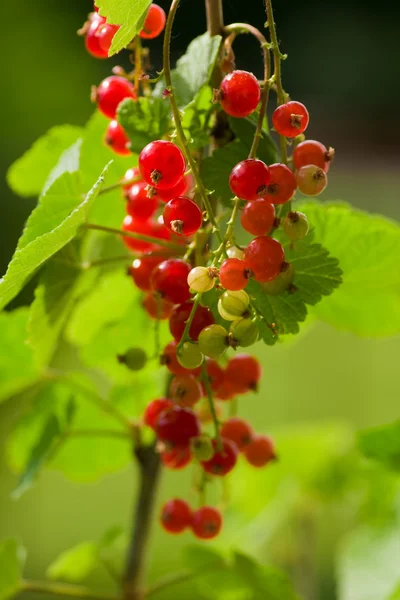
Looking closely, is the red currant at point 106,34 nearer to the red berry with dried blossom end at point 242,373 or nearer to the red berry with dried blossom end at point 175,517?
the red berry with dried blossom end at point 242,373

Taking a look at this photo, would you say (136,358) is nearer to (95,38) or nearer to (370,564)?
(95,38)

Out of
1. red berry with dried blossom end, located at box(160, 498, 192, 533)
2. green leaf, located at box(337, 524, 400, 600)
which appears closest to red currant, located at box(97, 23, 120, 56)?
red berry with dried blossom end, located at box(160, 498, 192, 533)

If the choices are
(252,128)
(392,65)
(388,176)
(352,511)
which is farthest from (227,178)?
(388,176)

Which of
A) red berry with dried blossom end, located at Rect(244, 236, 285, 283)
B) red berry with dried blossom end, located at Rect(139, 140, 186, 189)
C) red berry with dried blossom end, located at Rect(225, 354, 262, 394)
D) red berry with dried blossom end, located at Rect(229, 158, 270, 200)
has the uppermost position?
red berry with dried blossom end, located at Rect(229, 158, 270, 200)

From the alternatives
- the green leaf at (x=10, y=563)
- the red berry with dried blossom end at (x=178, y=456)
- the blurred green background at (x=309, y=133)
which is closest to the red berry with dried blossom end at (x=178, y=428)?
the red berry with dried blossom end at (x=178, y=456)

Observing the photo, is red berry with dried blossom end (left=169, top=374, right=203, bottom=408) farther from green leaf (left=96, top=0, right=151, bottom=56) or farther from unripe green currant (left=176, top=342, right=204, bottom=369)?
green leaf (left=96, top=0, right=151, bottom=56)

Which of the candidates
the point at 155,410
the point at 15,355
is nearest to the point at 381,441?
the point at 155,410

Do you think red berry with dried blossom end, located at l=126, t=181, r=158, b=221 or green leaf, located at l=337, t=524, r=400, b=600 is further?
green leaf, located at l=337, t=524, r=400, b=600
